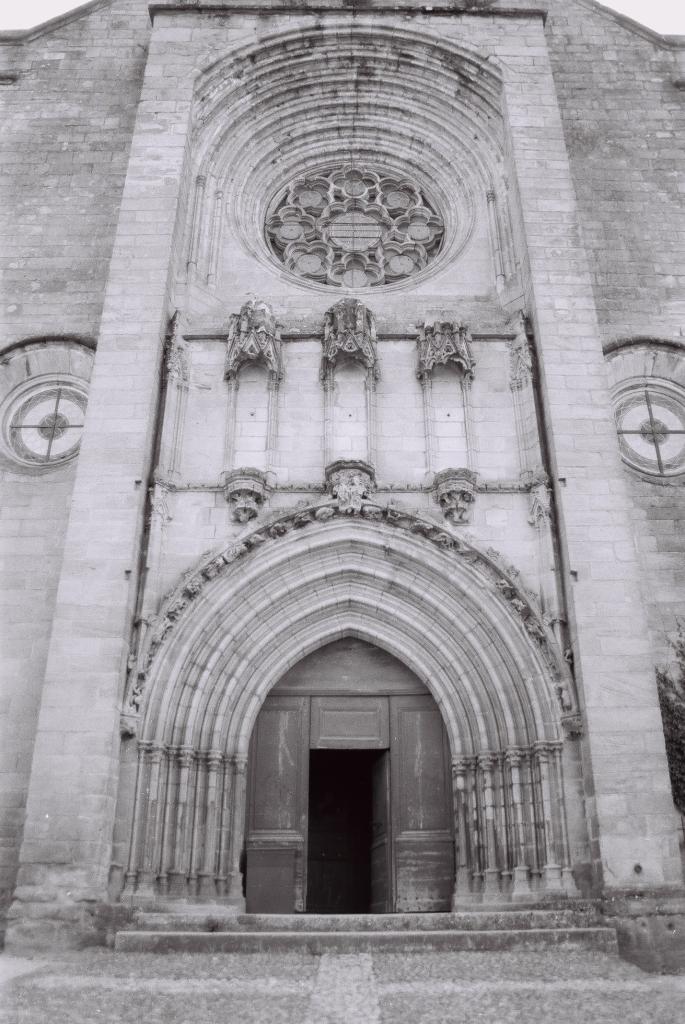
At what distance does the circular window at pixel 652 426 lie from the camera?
11.2 metres

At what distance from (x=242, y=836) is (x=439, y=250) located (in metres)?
8.52

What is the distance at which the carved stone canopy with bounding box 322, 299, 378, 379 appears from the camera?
10383mm

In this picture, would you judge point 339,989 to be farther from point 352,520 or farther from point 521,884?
point 352,520

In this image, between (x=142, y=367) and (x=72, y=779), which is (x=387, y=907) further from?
(x=142, y=367)

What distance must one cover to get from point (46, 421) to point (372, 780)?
6.07 metres

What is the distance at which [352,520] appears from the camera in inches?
372

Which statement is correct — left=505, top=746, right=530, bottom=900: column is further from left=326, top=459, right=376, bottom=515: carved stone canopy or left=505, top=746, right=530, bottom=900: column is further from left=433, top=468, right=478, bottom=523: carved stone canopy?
left=326, top=459, right=376, bottom=515: carved stone canopy

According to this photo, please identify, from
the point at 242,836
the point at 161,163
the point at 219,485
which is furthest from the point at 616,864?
the point at 161,163

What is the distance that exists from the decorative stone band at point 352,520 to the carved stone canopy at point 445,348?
1702mm

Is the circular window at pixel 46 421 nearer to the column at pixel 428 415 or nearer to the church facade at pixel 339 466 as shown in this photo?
the church facade at pixel 339 466

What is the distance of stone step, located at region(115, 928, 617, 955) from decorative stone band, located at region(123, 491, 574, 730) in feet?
6.84

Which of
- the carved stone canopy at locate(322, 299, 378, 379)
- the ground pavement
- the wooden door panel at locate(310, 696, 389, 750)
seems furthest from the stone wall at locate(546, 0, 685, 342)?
the ground pavement

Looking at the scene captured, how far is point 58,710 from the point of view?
8.11m

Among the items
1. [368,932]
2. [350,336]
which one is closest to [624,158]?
[350,336]
